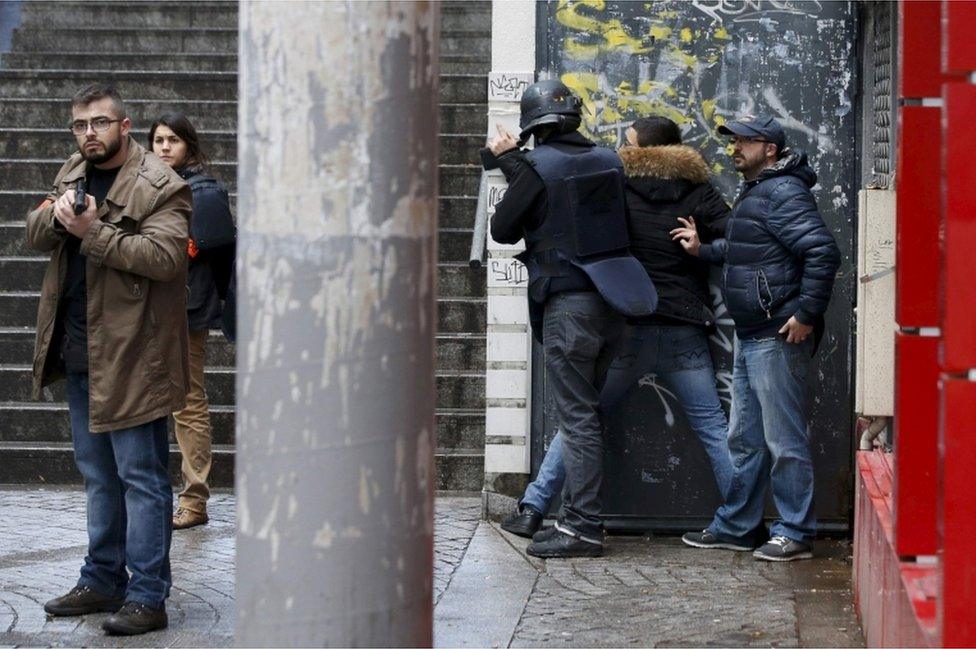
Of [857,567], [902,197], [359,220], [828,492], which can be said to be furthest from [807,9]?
[359,220]

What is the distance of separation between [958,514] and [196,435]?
5214 mm

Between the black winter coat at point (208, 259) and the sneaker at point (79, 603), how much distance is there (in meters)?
2.09

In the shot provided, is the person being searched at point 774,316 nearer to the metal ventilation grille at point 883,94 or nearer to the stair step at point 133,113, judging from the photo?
the metal ventilation grille at point 883,94

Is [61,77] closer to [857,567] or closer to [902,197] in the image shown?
[857,567]

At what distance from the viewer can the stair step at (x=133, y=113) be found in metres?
11.9

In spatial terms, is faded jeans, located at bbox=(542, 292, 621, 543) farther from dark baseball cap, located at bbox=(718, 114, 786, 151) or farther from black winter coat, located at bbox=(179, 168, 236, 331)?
black winter coat, located at bbox=(179, 168, 236, 331)

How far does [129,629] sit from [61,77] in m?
7.28

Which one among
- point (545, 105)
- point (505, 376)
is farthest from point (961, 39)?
point (505, 376)

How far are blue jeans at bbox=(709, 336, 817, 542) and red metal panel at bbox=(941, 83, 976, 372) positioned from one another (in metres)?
3.72

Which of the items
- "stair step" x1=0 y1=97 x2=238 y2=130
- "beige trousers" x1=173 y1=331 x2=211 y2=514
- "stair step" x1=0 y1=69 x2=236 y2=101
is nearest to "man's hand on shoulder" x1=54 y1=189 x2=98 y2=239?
"beige trousers" x1=173 y1=331 x2=211 y2=514

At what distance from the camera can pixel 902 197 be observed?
4398mm

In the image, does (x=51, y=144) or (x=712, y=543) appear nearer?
(x=712, y=543)

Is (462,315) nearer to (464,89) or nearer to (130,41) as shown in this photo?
(464,89)

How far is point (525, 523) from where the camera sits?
7668 millimetres
